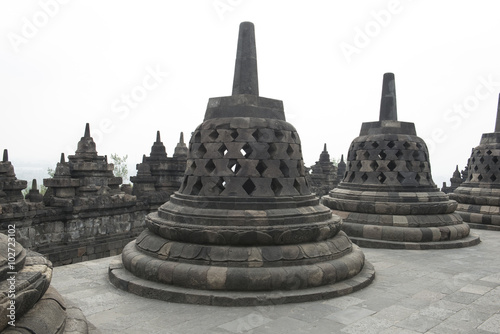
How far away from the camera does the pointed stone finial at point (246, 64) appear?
20.4 feet

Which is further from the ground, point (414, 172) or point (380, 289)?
point (414, 172)

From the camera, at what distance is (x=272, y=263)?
5039 mm

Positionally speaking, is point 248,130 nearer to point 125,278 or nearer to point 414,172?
point 125,278

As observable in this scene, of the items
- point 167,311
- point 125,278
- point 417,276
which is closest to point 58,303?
point 167,311

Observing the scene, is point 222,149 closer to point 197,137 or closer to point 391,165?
point 197,137

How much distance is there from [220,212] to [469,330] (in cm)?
301

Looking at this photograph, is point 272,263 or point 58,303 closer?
point 58,303

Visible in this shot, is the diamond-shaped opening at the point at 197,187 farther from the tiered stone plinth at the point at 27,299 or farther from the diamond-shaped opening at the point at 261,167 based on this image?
the tiered stone plinth at the point at 27,299

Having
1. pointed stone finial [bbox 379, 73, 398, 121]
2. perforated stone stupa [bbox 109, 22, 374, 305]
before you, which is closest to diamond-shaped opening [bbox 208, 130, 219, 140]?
perforated stone stupa [bbox 109, 22, 374, 305]

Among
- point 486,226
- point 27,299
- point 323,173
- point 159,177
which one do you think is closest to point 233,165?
point 27,299

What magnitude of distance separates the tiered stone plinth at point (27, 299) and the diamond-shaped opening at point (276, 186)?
3100 mm

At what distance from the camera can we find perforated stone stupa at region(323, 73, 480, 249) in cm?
859

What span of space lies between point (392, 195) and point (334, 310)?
5160 millimetres

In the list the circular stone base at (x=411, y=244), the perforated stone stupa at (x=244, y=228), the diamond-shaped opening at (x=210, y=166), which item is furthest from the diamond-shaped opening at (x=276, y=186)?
the circular stone base at (x=411, y=244)
